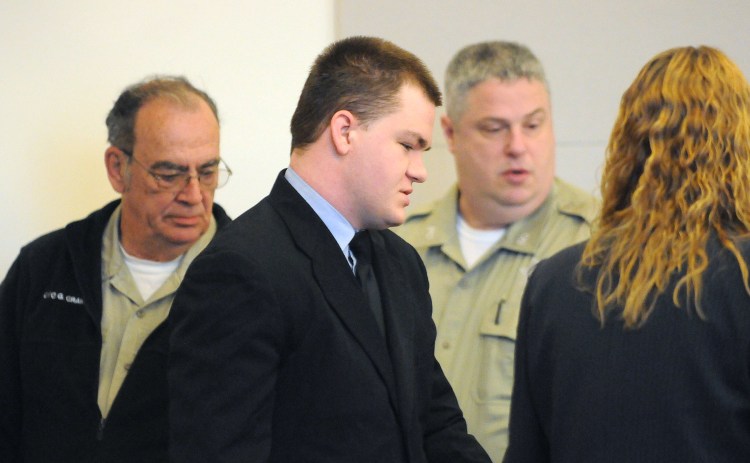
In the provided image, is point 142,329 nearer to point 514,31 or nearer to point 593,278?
point 593,278

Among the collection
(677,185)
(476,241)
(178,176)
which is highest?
(677,185)

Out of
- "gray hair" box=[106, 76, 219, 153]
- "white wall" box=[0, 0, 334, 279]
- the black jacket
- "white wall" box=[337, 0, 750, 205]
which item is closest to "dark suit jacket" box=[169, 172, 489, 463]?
the black jacket

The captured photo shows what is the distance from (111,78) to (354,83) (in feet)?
5.64

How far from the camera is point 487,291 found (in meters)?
2.74

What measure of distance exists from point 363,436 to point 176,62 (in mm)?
1980

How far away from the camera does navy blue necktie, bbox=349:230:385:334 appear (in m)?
1.83

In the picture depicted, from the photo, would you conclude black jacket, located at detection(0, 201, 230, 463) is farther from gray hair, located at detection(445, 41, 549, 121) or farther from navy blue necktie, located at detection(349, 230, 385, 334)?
gray hair, located at detection(445, 41, 549, 121)

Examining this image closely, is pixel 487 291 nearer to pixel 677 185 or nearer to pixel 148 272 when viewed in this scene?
pixel 148 272

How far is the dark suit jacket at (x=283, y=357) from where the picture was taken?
156 centimetres

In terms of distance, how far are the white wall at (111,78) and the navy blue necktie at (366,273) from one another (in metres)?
1.57

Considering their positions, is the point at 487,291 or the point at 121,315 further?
the point at 487,291

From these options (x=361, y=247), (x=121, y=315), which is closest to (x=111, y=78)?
(x=121, y=315)

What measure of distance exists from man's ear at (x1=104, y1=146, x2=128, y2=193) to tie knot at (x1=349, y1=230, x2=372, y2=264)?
1.00 metres

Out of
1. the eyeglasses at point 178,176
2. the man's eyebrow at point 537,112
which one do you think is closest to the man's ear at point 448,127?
the man's eyebrow at point 537,112
